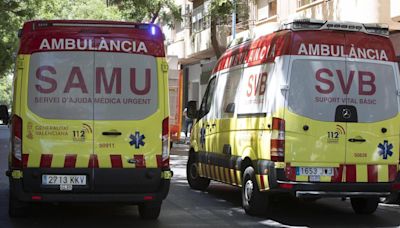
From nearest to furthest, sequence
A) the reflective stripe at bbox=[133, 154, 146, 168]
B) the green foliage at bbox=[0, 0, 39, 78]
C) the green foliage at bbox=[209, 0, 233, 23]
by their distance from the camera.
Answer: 1. the reflective stripe at bbox=[133, 154, 146, 168]
2. the green foliage at bbox=[0, 0, 39, 78]
3. the green foliage at bbox=[209, 0, 233, 23]

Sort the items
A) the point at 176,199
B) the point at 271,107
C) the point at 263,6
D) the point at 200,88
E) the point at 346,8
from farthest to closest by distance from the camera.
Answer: the point at 200,88
the point at 263,6
the point at 346,8
the point at 176,199
the point at 271,107

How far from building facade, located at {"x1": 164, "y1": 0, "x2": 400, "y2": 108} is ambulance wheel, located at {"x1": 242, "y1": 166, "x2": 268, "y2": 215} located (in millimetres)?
2052

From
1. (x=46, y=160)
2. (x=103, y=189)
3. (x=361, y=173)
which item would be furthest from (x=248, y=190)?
(x=46, y=160)

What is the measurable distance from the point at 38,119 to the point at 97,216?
6.06 ft

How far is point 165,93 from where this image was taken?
7504 mm

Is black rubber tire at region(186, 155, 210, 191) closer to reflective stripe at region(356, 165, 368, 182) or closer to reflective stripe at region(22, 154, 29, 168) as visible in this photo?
reflective stripe at region(356, 165, 368, 182)

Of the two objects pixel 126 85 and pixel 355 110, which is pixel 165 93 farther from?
pixel 355 110

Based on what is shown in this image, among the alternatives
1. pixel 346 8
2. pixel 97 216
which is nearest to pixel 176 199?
pixel 97 216

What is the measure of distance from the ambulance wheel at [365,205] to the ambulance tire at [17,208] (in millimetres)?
Answer: 4706

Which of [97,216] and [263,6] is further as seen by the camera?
[263,6]

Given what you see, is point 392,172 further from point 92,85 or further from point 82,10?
point 82,10

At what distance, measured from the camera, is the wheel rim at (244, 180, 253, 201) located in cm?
857

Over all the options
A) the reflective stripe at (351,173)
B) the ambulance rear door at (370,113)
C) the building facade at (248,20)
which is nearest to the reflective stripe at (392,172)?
the ambulance rear door at (370,113)

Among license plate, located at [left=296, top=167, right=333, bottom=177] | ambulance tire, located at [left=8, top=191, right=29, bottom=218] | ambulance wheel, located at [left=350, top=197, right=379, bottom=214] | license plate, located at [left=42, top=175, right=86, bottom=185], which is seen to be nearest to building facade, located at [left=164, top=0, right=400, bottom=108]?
license plate, located at [left=296, top=167, right=333, bottom=177]
